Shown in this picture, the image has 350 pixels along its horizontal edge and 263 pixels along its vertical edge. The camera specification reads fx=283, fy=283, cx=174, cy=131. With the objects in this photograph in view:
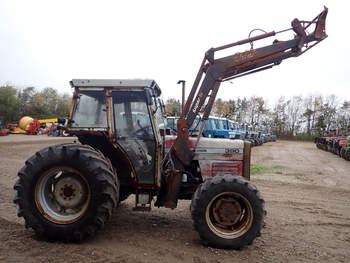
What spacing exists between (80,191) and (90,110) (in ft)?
4.06

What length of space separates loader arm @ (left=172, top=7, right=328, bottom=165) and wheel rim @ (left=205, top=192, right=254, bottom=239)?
34.3 inches

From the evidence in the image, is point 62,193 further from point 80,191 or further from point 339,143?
point 339,143

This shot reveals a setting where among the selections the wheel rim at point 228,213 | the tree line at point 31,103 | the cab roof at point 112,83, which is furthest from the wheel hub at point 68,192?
the tree line at point 31,103

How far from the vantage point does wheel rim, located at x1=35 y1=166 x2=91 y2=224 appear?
3.96 metres

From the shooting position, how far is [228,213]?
4.04 meters

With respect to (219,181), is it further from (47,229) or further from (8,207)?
(8,207)

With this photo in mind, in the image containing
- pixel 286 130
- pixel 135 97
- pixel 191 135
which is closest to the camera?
pixel 135 97

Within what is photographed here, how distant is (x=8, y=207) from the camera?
5.48m

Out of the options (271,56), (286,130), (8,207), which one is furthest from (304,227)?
(286,130)

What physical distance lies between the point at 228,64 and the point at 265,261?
3.02 metres

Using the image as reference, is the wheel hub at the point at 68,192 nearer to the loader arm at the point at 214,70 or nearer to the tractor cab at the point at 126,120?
the tractor cab at the point at 126,120

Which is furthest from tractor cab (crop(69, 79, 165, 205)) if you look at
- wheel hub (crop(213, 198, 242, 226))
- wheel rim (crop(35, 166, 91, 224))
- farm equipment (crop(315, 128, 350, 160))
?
farm equipment (crop(315, 128, 350, 160))

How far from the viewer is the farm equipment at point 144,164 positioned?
3.89 meters

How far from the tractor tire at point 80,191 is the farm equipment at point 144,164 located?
1cm
